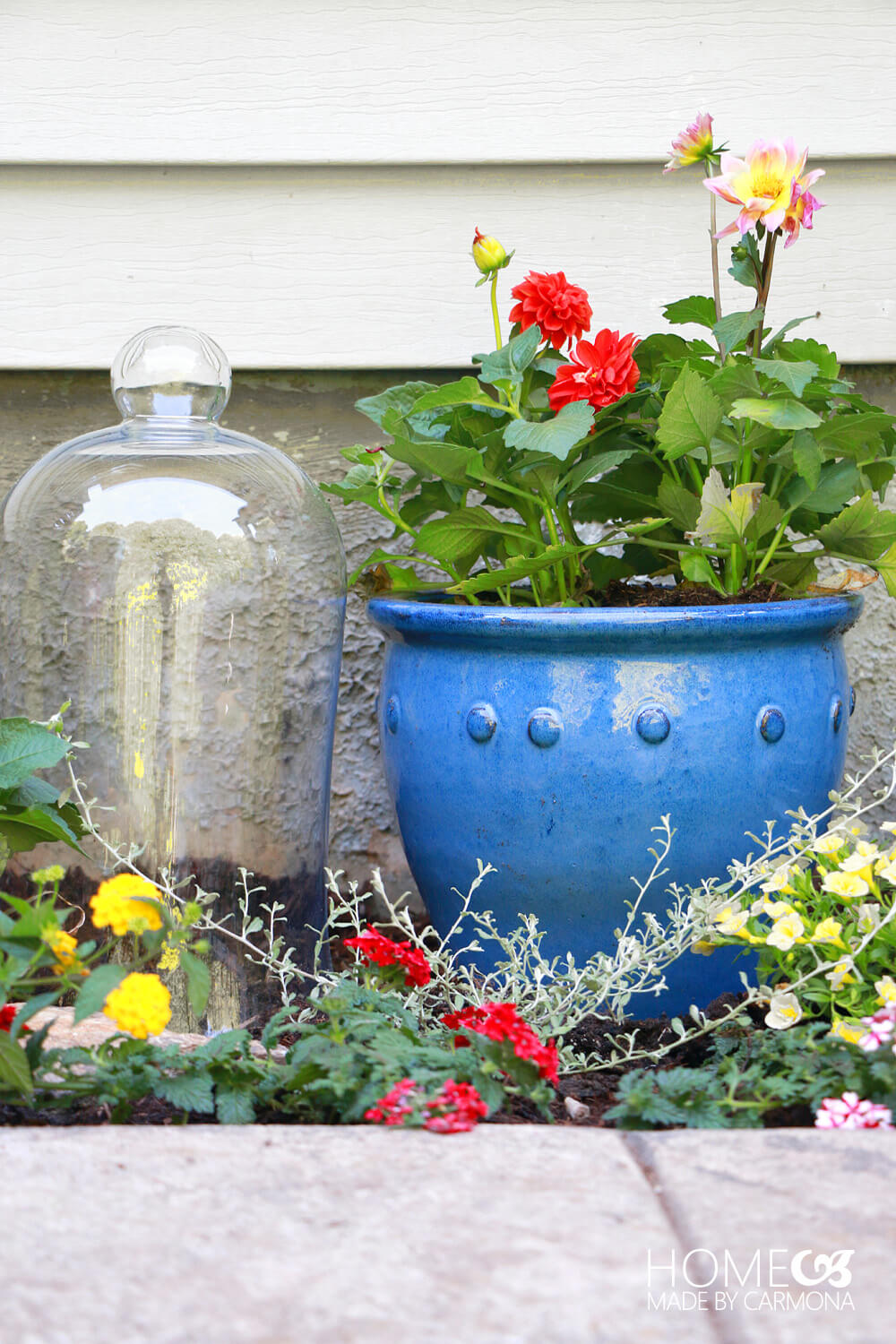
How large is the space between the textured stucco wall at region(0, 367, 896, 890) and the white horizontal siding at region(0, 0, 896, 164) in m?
0.33

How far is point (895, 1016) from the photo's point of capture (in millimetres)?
918

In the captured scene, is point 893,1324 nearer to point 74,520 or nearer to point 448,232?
point 74,520

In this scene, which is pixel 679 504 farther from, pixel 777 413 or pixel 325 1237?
pixel 325 1237

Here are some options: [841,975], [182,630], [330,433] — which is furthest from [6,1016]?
[330,433]

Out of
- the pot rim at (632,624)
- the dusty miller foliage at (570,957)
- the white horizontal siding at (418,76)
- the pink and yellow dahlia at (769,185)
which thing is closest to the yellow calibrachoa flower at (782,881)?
the dusty miller foliage at (570,957)

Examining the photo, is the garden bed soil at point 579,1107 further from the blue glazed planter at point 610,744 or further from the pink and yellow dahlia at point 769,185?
the pink and yellow dahlia at point 769,185

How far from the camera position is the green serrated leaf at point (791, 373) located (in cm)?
121

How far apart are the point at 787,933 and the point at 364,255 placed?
121 centimetres

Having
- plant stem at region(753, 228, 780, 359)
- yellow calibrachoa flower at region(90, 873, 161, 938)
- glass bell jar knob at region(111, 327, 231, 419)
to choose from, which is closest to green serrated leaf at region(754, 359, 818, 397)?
plant stem at region(753, 228, 780, 359)

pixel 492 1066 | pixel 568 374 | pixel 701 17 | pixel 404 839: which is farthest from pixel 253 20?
pixel 492 1066

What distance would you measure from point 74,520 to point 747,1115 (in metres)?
1.07

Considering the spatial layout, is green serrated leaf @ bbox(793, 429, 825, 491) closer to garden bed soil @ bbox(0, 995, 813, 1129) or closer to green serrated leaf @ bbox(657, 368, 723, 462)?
green serrated leaf @ bbox(657, 368, 723, 462)

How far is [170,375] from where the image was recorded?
148cm

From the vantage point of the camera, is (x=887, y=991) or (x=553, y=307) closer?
(x=887, y=991)
